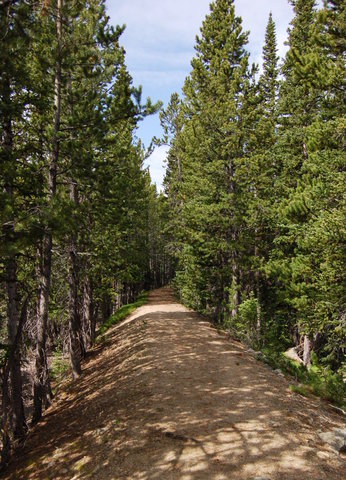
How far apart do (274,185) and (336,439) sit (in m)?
13.1

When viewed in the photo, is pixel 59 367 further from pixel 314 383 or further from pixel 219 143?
pixel 219 143

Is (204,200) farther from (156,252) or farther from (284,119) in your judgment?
(156,252)

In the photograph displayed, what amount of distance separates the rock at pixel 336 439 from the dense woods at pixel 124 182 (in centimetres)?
466

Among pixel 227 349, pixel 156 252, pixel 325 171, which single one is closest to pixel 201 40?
pixel 325 171

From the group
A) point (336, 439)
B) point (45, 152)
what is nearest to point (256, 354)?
point (336, 439)

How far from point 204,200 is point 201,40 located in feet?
31.4

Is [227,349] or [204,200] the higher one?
[204,200]

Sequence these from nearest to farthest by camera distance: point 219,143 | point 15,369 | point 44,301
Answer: point 15,369 → point 44,301 → point 219,143

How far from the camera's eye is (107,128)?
914 cm

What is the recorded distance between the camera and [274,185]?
650 inches

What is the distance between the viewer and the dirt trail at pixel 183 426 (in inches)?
184

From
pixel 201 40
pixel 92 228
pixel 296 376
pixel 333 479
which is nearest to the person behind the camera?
pixel 333 479

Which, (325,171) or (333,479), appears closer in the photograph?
(333,479)

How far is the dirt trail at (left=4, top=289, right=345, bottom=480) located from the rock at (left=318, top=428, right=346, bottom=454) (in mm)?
121
